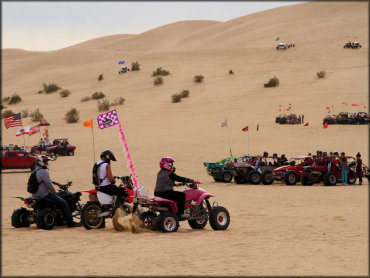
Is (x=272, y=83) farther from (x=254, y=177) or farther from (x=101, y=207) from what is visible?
(x=101, y=207)

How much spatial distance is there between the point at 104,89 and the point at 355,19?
41.3 metres

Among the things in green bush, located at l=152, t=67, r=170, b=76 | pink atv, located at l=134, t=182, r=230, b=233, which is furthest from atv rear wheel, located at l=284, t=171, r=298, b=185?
green bush, located at l=152, t=67, r=170, b=76

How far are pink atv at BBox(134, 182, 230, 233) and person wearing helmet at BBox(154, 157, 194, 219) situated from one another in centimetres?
10

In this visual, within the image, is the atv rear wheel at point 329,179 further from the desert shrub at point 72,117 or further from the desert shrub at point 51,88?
the desert shrub at point 51,88

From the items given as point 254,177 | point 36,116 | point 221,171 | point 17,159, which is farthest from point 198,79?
point 254,177

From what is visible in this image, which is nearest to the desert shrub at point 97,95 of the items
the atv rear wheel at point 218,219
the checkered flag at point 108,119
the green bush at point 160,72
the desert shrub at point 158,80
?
the desert shrub at point 158,80

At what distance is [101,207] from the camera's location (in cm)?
1317

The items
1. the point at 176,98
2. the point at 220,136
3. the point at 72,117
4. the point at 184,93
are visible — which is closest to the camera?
the point at 220,136

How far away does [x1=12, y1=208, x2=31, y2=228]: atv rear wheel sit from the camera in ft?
42.9

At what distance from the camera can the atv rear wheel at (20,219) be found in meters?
13.1

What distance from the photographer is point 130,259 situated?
31.9 feet

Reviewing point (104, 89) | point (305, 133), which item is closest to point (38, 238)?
point (305, 133)

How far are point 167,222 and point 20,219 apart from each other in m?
3.03

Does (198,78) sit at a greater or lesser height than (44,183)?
greater
